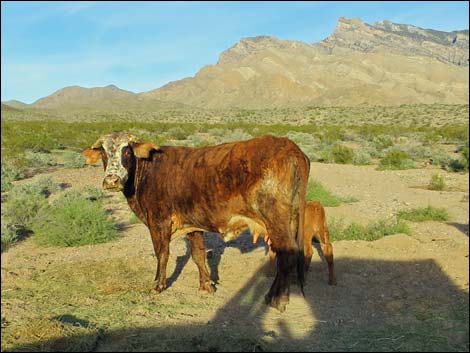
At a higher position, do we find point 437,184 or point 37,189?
point 37,189

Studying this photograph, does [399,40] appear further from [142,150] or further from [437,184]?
[142,150]

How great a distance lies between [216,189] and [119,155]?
56.4 inches

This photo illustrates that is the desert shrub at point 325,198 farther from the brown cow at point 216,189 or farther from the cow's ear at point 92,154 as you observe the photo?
the cow's ear at point 92,154

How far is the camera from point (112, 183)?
17.5 feet

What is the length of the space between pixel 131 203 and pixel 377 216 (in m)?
6.02

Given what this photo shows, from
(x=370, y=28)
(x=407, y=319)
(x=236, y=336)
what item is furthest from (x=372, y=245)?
(x=370, y=28)

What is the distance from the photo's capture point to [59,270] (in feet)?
22.1

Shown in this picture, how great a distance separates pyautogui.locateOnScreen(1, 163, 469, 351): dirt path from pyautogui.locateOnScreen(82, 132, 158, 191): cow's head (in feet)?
4.97

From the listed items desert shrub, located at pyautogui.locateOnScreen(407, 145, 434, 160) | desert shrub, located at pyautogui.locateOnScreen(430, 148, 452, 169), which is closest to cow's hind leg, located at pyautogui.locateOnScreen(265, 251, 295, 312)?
desert shrub, located at pyautogui.locateOnScreen(430, 148, 452, 169)

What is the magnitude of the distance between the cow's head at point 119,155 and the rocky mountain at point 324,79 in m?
84.3

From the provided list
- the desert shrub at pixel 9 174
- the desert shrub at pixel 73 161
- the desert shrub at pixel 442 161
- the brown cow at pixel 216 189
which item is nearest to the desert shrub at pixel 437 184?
the desert shrub at pixel 442 161

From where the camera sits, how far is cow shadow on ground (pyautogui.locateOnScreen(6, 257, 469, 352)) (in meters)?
4.12

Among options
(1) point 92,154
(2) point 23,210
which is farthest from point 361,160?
(1) point 92,154

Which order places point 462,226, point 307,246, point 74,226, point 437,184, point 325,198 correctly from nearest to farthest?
1. point 307,246
2. point 74,226
3. point 462,226
4. point 325,198
5. point 437,184
